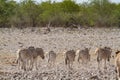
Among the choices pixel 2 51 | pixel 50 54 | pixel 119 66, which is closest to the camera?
pixel 119 66

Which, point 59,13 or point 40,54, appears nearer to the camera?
point 40,54

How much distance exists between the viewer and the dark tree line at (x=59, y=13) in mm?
56781

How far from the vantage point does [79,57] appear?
65.0 feet

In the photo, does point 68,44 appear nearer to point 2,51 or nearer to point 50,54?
point 2,51

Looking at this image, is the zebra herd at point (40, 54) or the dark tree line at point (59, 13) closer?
the zebra herd at point (40, 54)

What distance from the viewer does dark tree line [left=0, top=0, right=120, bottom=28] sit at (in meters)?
56.8

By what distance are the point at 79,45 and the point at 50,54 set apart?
10253mm

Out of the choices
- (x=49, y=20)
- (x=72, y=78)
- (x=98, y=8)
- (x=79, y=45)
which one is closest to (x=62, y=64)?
(x=72, y=78)

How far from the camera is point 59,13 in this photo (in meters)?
59.2

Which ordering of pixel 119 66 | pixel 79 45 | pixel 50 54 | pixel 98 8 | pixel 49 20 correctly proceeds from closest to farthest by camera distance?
pixel 119 66 → pixel 50 54 → pixel 79 45 → pixel 49 20 → pixel 98 8

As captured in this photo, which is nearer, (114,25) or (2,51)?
(2,51)

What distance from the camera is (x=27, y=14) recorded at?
5938cm

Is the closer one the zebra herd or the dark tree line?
the zebra herd

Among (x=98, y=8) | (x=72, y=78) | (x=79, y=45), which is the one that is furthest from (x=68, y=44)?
(x=98, y=8)
